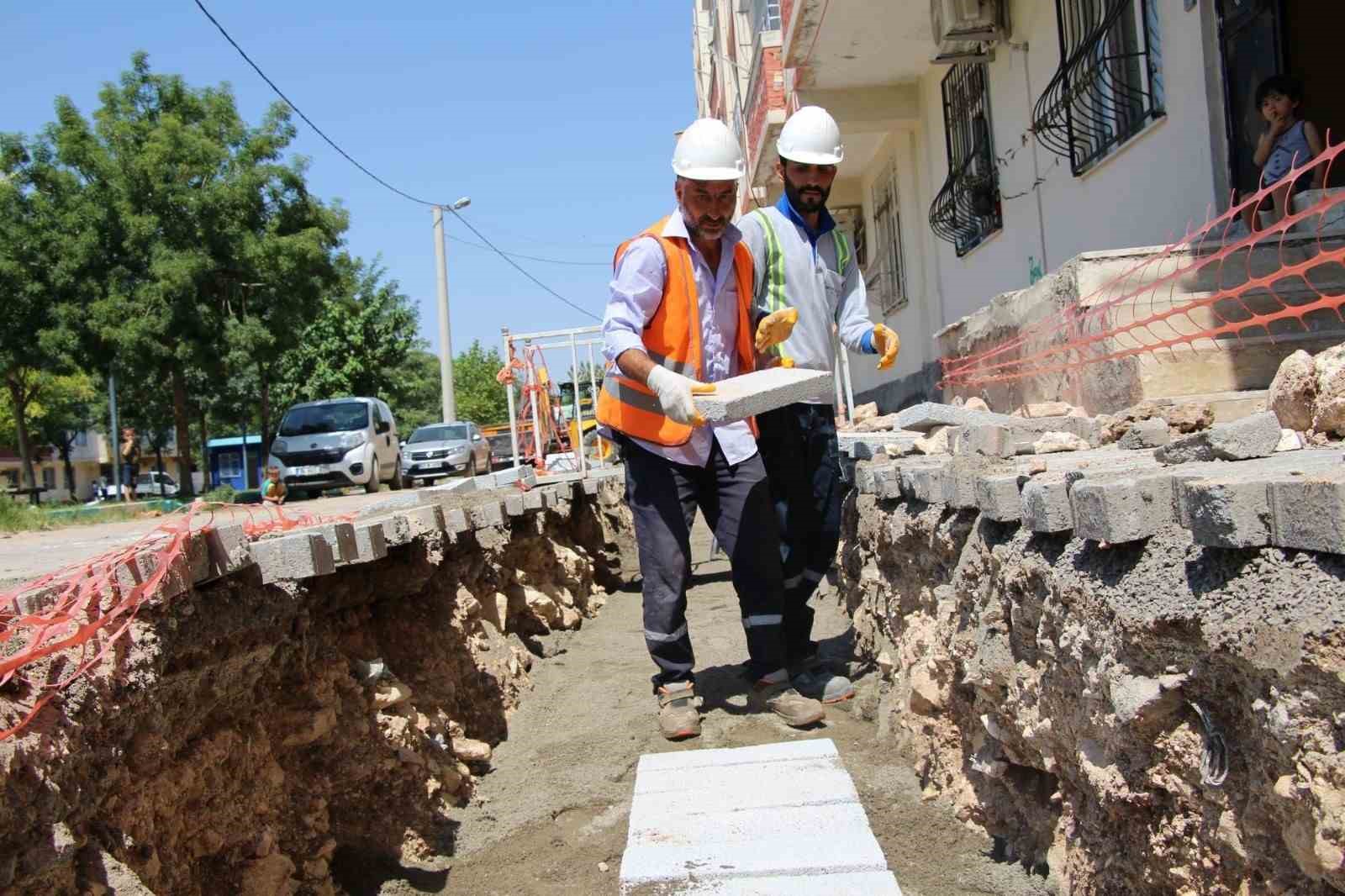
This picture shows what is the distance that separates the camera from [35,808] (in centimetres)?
224

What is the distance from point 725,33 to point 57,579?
22.8 metres

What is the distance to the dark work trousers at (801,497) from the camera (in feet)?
14.2

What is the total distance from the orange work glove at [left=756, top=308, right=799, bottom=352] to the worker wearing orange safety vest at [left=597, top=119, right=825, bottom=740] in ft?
0.40

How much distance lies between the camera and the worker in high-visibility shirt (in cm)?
432

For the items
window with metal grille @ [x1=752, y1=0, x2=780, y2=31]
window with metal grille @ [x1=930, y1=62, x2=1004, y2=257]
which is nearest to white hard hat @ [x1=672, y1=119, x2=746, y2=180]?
window with metal grille @ [x1=930, y1=62, x2=1004, y2=257]

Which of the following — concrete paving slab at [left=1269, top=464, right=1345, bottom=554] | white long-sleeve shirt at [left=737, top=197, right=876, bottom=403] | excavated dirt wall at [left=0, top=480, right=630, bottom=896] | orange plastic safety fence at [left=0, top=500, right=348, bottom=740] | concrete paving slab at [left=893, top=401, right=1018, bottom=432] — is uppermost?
white long-sleeve shirt at [left=737, top=197, right=876, bottom=403]

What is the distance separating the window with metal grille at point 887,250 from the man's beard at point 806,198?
849 centimetres

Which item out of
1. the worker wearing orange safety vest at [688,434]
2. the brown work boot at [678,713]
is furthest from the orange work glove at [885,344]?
the brown work boot at [678,713]

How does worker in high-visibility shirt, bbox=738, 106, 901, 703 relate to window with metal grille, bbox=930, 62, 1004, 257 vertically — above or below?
below

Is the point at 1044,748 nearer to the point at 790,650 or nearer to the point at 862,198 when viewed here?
the point at 790,650

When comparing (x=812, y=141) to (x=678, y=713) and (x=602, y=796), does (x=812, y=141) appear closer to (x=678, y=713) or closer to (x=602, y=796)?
(x=678, y=713)

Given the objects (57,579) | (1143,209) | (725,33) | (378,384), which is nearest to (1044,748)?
(57,579)

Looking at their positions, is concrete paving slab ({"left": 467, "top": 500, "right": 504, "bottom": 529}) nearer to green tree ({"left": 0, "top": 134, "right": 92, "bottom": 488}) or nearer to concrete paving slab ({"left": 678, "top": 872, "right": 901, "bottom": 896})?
concrete paving slab ({"left": 678, "top": 872, "right": 901, "bottom": 896})

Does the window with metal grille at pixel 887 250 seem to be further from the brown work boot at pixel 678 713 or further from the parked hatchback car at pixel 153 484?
the parked hatchback car at pixel 153 484
